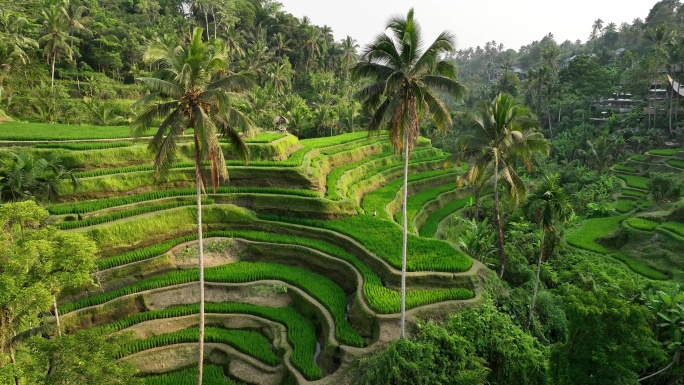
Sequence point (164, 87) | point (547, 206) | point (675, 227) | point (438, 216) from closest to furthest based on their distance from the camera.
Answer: point (164, 87) < point (547, 206) < point (675, 227) < point (438, 216)

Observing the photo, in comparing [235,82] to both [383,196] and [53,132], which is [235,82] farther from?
[383,196]

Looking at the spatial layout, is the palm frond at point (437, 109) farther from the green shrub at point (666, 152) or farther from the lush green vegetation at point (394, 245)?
the green shrub at point (666, 152)

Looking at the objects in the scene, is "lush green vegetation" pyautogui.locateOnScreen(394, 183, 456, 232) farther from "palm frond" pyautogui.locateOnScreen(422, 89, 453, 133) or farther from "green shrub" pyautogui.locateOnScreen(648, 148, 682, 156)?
"green shrub" pyautogui.locateOnScreen(648, 148, 682, 156)

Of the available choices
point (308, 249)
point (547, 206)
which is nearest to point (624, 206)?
point (547, 206)

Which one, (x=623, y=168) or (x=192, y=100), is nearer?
(x=192, y=100)

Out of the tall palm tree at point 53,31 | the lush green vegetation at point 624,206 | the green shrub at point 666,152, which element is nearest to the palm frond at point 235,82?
the lush green vegetation at point 624,206

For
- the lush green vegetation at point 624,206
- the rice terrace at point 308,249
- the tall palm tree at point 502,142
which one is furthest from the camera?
the lush green vegetation at point 624,206

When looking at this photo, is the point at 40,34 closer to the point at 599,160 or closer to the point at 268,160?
the point at 268,160
